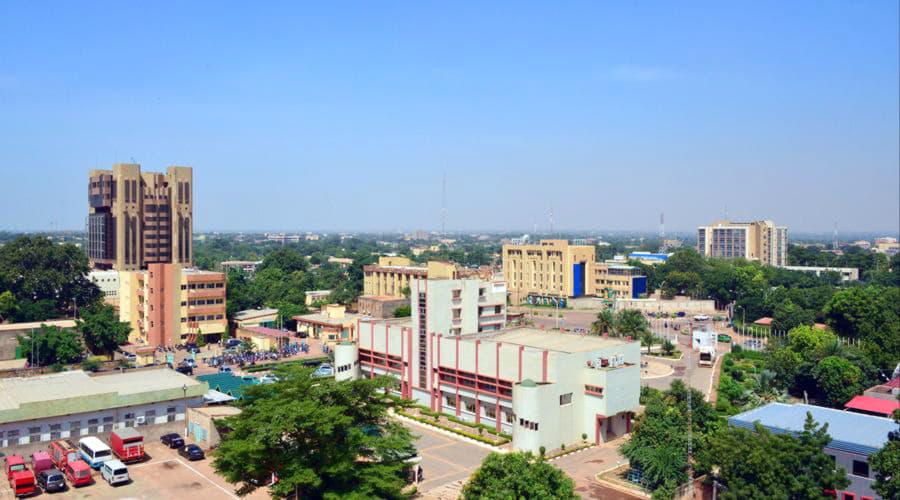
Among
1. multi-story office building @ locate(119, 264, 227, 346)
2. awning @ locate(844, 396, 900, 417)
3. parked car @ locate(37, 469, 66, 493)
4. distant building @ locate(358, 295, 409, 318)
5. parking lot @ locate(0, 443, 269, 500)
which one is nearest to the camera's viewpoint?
parking lot @ locate(0, 443, 269, 500)

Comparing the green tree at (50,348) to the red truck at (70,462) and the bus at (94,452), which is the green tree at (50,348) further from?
the bus at (94,452)

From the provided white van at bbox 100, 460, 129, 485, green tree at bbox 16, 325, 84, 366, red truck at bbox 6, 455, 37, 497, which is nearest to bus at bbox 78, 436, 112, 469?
white van at bbox 100, 460, 129, 485

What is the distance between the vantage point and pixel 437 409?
1548 inches

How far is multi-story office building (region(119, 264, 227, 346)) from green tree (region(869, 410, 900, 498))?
5173cm

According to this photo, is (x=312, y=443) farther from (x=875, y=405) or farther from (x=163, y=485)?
(x=875, y=405)

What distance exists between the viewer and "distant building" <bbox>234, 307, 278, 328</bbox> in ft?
222

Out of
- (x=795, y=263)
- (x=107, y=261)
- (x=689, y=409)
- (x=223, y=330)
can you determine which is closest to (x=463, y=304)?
(x=689, y=409)

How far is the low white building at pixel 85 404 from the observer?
30812 mm

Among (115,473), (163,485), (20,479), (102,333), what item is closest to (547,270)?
(102,333)

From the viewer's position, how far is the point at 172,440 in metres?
33.0

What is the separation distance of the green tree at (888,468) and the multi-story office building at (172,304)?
51.7m

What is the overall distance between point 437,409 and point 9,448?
65.6 ft

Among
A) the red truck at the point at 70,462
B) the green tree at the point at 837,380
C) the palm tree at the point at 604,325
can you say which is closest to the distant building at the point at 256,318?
the palm tree at the point at 604,325

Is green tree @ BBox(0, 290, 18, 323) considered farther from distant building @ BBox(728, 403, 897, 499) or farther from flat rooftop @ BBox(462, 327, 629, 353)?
distant building @ BBox(728, 403, 897, 499)
